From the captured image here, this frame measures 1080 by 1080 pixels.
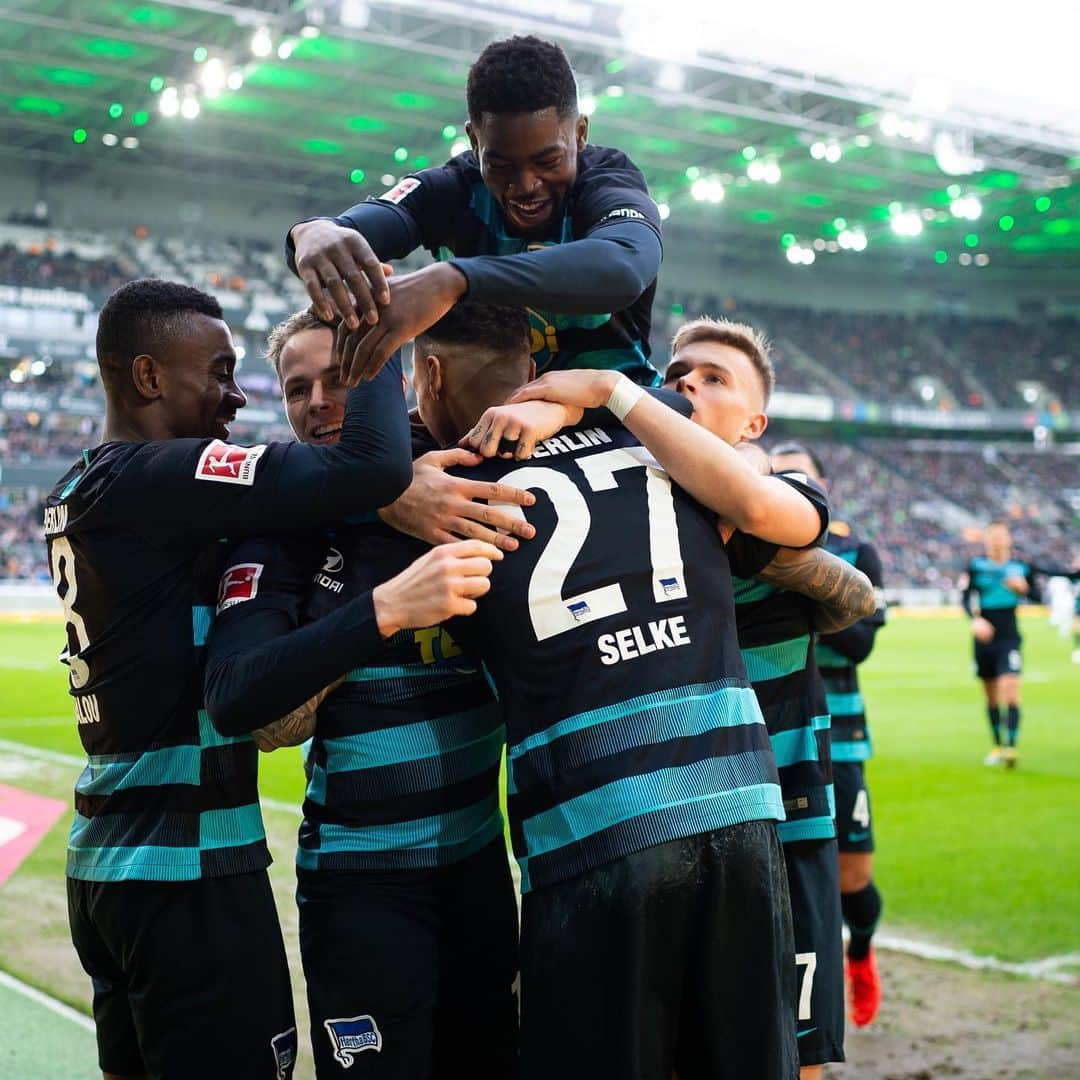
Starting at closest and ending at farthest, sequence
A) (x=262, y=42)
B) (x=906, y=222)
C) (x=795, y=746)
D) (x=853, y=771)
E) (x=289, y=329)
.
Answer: (x=289, y=329)
(x=795, y=746)
(x=853, y=771)
(x=262, y=42)
(x=906, y=222)

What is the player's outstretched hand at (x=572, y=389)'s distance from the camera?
8.25 feet

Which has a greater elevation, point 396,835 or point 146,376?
point 146,376

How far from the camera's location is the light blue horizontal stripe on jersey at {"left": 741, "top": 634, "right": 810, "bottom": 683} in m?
3.34

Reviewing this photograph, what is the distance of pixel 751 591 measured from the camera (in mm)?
3328

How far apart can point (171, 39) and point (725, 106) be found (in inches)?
543

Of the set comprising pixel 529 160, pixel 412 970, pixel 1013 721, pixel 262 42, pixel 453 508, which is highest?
pixel 262 42

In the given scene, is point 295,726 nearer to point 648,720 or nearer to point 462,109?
point 648,720

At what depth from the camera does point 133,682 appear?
105 inches

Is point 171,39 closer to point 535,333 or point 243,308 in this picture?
point 243,308

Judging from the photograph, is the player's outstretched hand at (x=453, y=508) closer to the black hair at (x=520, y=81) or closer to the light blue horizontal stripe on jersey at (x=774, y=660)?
the black hair at (x=520, y=81)

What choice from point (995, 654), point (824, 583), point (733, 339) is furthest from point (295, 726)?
point (995, 654)

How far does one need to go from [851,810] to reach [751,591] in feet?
7.01

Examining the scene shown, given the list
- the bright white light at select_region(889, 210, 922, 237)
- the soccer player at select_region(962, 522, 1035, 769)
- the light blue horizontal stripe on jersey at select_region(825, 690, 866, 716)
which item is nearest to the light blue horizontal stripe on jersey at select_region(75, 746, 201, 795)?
the light blue horizontal stripe on jersey at select_region(825, 690, 866, 716)

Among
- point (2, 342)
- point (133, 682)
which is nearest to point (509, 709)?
point (133, 682)
